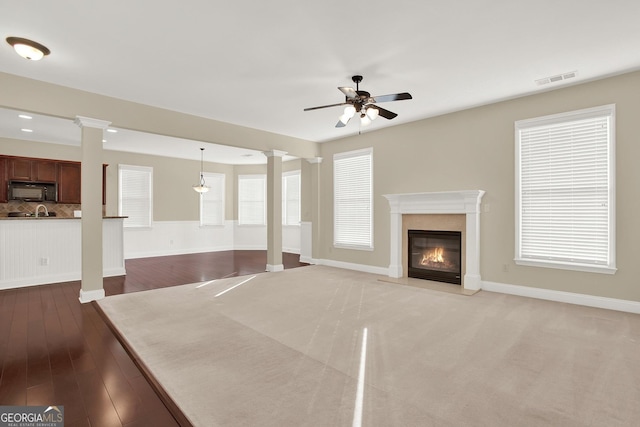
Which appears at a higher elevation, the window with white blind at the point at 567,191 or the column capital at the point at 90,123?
the column capital at the point at 90,123

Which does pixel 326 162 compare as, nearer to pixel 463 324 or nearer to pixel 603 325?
pixel 463 324

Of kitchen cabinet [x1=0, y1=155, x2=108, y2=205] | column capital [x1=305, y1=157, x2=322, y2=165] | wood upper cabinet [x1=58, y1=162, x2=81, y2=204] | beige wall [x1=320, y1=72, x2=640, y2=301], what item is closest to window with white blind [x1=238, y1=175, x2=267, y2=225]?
column capital [x1=305, y1=157, x2=322, y2=165]

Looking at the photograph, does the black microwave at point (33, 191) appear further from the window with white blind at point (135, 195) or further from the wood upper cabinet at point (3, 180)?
the window with white blind at point (135, 195)

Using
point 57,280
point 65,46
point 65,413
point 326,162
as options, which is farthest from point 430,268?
point 57,280

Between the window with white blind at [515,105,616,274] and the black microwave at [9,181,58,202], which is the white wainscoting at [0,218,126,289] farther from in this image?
the window with white blind at [515,105,616,274]

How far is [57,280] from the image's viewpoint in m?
5.79

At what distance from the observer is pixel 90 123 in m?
4.58

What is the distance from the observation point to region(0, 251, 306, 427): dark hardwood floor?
6.84ft

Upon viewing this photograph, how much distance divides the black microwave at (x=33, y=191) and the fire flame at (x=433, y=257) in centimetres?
860

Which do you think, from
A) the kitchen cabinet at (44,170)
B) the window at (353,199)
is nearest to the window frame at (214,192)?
the kitchen cabinet at (44,170)

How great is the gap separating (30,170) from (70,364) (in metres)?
6.88

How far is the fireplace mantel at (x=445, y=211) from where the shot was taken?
17.1 ft

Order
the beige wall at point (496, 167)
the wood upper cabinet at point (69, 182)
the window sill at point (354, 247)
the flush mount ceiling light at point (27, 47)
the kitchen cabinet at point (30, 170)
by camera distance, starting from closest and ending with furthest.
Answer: the flush mount ceiling light at point (27, 47), the beige wall at point (496, 167), the window sill at point (354, 247), the kitchen cabinet at point (30, 170), the wood upper cabinet at point (69, 182)

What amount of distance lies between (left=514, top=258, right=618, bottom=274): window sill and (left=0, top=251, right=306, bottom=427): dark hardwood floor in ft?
16.2
